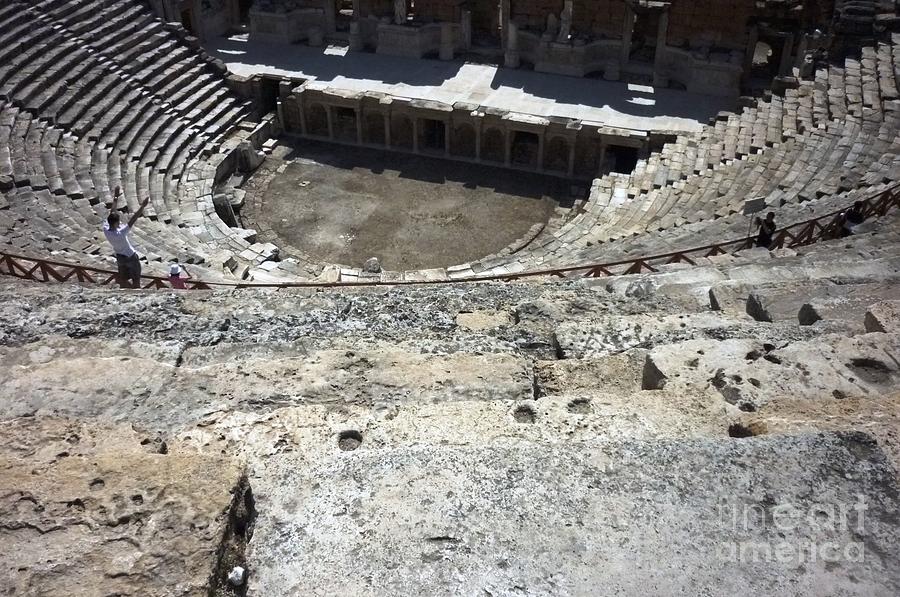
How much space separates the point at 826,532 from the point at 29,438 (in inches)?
153

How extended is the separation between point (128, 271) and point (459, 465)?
25.6 feet

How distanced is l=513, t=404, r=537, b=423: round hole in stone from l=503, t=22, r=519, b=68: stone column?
18.8 metres

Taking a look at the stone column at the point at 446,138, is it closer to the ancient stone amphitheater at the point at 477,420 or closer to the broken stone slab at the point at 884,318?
the ancient stone amphitheater at the point at 477,420

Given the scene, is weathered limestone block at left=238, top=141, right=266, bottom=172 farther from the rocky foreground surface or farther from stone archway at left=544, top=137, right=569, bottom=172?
the rocky foreground surface

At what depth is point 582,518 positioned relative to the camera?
3.23m

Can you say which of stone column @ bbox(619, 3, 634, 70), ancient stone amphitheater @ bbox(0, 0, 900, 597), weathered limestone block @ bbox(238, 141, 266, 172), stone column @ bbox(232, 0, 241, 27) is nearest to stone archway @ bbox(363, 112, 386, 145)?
weathered limestone block @ bbox(238, 141, 266, 172)

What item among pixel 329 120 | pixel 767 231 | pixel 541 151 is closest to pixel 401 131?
pixel 329 120

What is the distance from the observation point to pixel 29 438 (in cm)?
379

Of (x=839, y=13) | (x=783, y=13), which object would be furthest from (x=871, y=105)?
(x=783, y=13)

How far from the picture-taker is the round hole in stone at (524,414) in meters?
4.16

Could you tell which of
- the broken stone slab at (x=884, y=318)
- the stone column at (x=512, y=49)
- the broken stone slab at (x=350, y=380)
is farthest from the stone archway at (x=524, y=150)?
the broken stone slab at (x=350, y=380)

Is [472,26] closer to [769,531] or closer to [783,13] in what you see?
[783,13]

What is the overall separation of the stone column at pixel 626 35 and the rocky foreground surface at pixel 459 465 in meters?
16.6

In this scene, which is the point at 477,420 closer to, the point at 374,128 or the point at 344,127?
the point at 374,128
